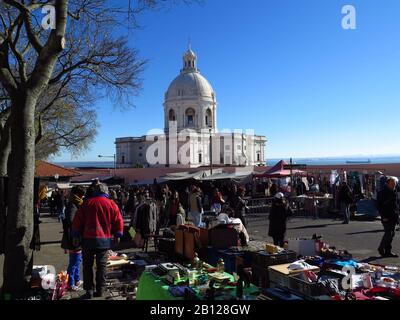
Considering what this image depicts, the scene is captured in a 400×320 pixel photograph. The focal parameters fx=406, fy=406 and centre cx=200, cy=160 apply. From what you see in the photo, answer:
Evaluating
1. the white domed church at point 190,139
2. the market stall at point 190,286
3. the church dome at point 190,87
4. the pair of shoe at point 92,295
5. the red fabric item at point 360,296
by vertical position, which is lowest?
the pair of shoe at point 92,295

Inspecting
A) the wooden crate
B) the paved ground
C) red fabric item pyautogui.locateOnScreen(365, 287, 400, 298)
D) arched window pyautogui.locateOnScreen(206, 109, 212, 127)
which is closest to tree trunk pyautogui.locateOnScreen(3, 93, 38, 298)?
the paved ground

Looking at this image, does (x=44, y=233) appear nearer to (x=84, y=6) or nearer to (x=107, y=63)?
(x=107, y=63)

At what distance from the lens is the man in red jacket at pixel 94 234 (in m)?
6.07

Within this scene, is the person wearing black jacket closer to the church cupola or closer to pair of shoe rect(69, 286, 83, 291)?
pair of shoe rect(69, 286, 83, 291)

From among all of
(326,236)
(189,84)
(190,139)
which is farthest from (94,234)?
(189,84)

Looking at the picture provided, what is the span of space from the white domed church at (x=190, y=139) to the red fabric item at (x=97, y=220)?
68137 millimetres

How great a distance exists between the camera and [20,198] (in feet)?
20.4

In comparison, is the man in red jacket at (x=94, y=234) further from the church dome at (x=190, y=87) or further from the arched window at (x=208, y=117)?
the arched window at (x=208, y=117)

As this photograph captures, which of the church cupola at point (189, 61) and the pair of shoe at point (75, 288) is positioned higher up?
the church cupola at point (189, 61)

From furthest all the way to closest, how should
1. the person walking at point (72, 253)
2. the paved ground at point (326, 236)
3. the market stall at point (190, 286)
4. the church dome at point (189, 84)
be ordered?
the church dome at point (189, 84) < the paved ground at point (326, 236) < the person walking at point (72, 253) < the market stall at point (190, 286)

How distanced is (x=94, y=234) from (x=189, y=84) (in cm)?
8080

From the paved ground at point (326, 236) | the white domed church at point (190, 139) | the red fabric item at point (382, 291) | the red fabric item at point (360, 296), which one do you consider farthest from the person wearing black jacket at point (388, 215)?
the white domed church at point (190, 139)

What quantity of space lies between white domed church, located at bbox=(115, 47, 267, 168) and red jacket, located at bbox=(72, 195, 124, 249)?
68.1m

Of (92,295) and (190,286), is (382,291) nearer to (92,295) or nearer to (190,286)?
(190,286)
